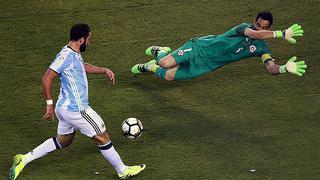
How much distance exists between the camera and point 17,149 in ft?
39.6

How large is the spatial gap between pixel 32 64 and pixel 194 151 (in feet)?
14.1

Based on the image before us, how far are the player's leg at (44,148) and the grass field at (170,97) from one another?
303 millimetres

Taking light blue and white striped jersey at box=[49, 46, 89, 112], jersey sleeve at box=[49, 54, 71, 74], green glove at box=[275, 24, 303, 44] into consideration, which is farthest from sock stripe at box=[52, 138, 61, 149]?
green glove at box=[275, 24, 303, 44]

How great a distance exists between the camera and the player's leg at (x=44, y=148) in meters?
11.1

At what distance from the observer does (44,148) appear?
37.0 feet

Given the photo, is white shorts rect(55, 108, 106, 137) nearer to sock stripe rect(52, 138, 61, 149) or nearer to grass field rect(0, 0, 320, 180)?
sock stripe rect(52, 138, 61, 149)

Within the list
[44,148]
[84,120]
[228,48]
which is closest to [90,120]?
[84,120]

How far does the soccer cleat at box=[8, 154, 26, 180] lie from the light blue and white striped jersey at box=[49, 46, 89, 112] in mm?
944

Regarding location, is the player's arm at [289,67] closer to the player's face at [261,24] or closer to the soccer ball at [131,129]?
the player's face at [261,24]

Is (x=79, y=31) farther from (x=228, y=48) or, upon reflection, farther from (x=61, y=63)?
(x=228, y=48)

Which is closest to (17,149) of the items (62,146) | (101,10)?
(62,146)

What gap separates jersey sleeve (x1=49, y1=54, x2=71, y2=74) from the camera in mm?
10727

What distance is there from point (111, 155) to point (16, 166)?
4.40 ft

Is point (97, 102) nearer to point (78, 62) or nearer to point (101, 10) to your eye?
point (78, 62)
